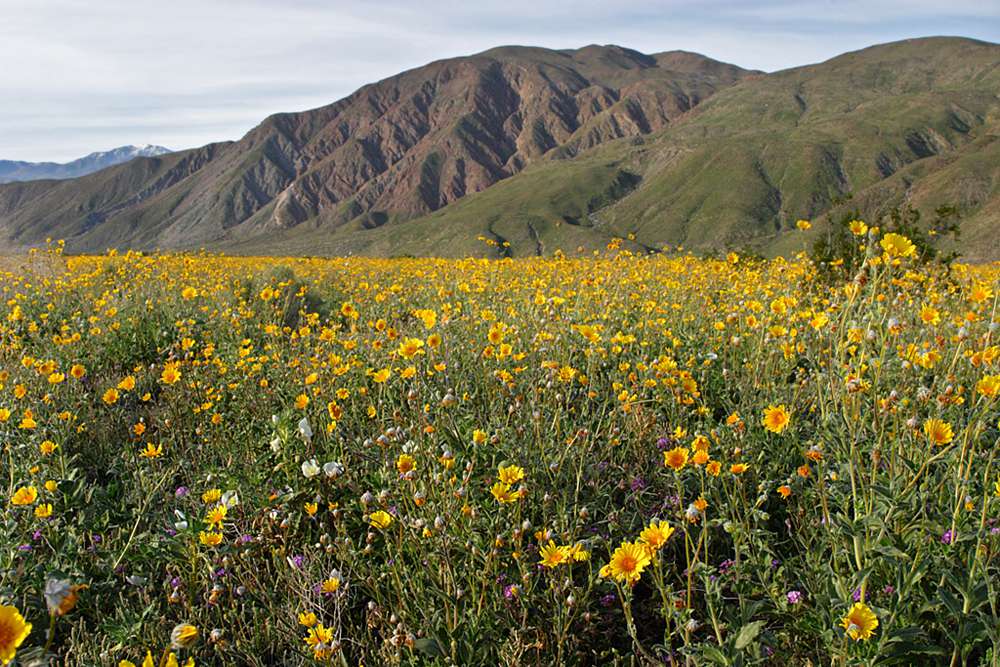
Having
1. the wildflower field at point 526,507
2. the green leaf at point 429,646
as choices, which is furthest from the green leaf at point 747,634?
the green leaf at point 429,646

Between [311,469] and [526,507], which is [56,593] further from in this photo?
[526,507]

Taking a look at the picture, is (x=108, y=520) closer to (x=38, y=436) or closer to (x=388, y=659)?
(x=38, y=436)

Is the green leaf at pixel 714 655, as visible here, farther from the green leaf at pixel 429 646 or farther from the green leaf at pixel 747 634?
the green leaf at pixel 429 646

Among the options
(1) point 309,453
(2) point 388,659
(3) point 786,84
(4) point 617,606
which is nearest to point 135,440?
(1) point 309,453

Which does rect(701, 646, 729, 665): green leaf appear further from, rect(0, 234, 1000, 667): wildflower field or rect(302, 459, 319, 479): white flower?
rect(302, 459, 319, 479): white flower

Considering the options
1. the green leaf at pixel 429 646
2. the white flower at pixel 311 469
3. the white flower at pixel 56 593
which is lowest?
the green leaf at pixel 429 646

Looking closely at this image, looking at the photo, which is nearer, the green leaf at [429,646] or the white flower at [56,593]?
the white flower at [56,593]

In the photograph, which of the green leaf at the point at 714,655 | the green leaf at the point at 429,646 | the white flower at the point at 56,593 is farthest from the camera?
the green leaf at the point at 429,646

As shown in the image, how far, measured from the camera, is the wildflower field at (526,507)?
5.98 feet

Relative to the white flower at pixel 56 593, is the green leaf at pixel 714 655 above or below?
below

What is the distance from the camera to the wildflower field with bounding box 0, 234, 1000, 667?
182 centimetres

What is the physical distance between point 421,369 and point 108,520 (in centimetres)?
173

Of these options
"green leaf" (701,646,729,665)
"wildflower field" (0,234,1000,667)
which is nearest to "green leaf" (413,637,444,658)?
"wildflower field" (0,234,1000,667)

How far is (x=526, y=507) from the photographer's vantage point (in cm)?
253
